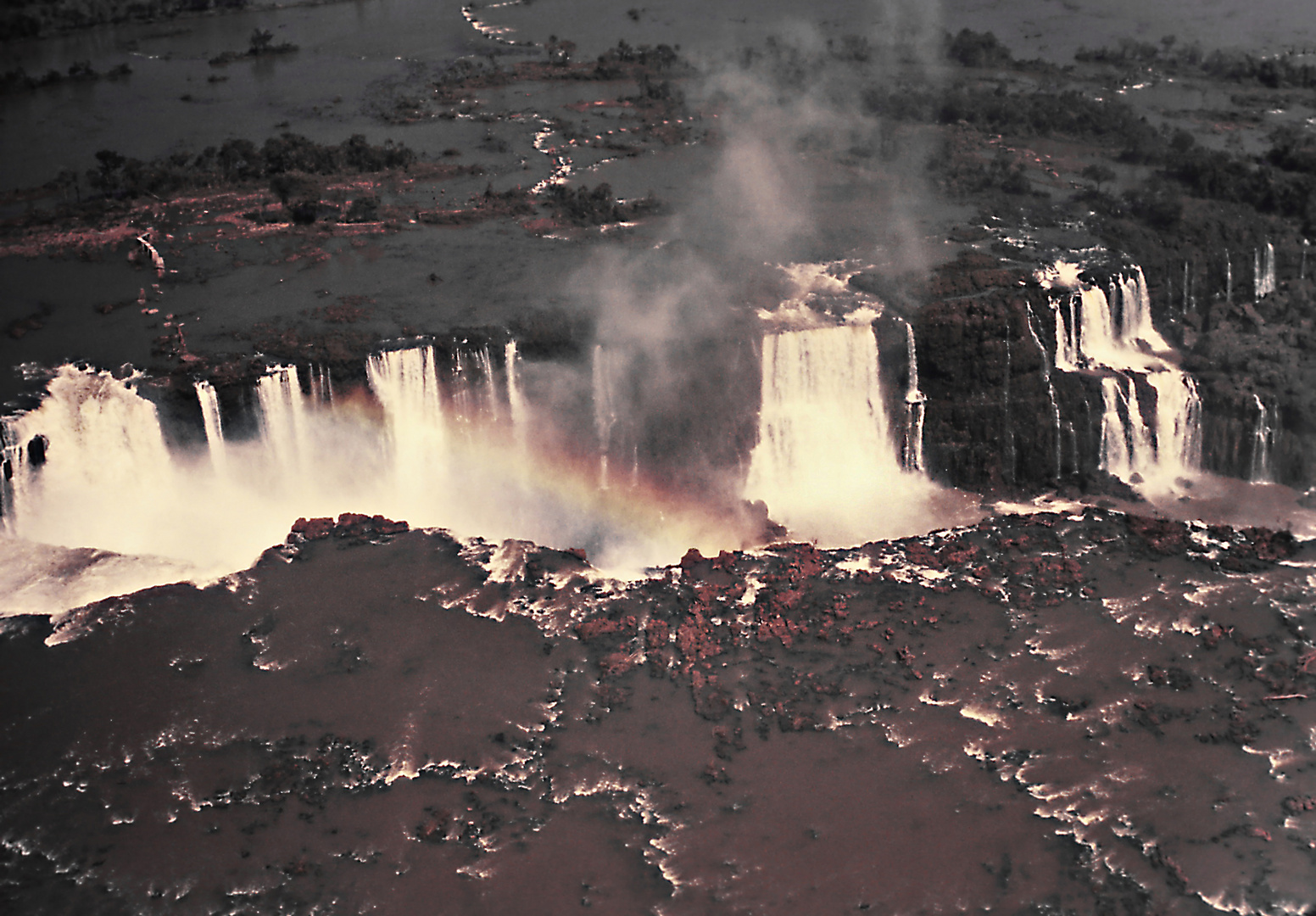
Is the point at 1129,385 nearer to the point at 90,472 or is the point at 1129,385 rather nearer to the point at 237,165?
the point at 90,472

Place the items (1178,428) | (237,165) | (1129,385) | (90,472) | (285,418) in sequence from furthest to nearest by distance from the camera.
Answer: (237,165) < (1178,428) < (1129,385) < (285,418) < (90,472)

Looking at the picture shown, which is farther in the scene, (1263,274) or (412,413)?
(1263,274)

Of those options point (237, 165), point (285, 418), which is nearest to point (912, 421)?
point (285, 418)

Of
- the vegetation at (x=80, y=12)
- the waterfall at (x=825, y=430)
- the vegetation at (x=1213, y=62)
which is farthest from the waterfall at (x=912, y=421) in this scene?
the vegetation at (x=80, y=12)

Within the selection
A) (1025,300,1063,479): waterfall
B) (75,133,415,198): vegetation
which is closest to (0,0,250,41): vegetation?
(75,133,415,198): vegetation

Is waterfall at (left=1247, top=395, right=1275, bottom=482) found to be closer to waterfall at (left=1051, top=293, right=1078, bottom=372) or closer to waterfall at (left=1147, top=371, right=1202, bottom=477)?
waterfall at (left=1147, top=371, right=1202, bottom=477)

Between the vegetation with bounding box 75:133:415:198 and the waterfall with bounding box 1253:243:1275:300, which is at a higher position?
the vegetation with bounding box 75:133:415:198

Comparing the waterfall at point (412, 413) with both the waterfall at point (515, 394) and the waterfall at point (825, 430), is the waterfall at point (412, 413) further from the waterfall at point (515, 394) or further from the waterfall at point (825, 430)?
the waterfall at point (825, 430)
